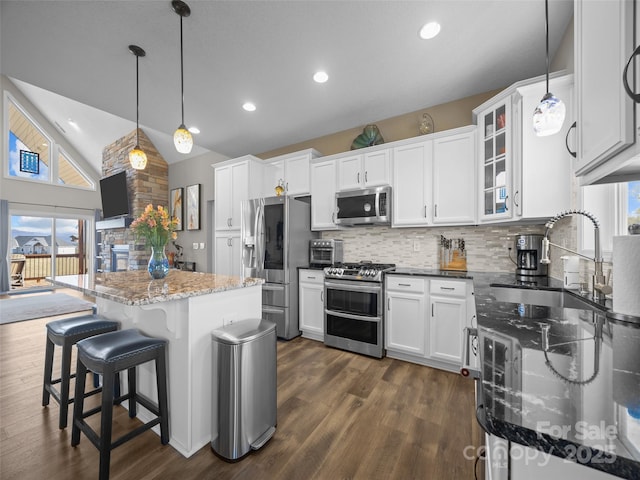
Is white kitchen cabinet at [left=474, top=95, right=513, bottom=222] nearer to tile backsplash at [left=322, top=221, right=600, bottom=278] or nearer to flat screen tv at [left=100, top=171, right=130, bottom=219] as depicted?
tile backsplash at [left=322, top=221, right=600, bottom=278]

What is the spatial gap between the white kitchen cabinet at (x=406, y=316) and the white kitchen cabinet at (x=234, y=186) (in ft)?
8.12

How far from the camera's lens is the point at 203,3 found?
6.09ft

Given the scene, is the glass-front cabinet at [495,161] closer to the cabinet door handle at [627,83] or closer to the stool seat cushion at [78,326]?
the cabinet door handle at [627,83]

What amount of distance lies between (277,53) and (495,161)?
2.23 meters

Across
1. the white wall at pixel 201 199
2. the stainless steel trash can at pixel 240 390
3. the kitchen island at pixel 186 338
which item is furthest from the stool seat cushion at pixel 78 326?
the white wall at pixel 201 199

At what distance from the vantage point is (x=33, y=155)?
6.41 meters

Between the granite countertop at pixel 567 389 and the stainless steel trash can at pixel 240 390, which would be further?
the stainless steel trash can at pixel 240 390

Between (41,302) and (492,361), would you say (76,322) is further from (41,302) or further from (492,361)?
(41,302)

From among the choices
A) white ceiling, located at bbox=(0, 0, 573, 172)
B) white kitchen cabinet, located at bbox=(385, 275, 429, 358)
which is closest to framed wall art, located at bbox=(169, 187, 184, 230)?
white ceiling, located at bbox=(0, 0, 573, 172)

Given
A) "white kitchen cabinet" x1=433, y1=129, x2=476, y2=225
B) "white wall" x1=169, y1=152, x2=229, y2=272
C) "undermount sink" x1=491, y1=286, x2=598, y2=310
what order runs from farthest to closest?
1. "white wall" x1=169, y1=152, x2=229, y2=272
2. "white kitchen cabinet" x1=433, y1=129, x2=476, y2=225
3. "undermount sink" x1=491, y1=286, x2=598, y2=310

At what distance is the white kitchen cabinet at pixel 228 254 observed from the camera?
3.98 metres

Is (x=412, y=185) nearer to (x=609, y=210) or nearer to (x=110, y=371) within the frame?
(x=609, y=210)

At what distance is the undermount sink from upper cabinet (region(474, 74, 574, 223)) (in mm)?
633

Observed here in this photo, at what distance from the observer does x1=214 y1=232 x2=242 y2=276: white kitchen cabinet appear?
398 cm
